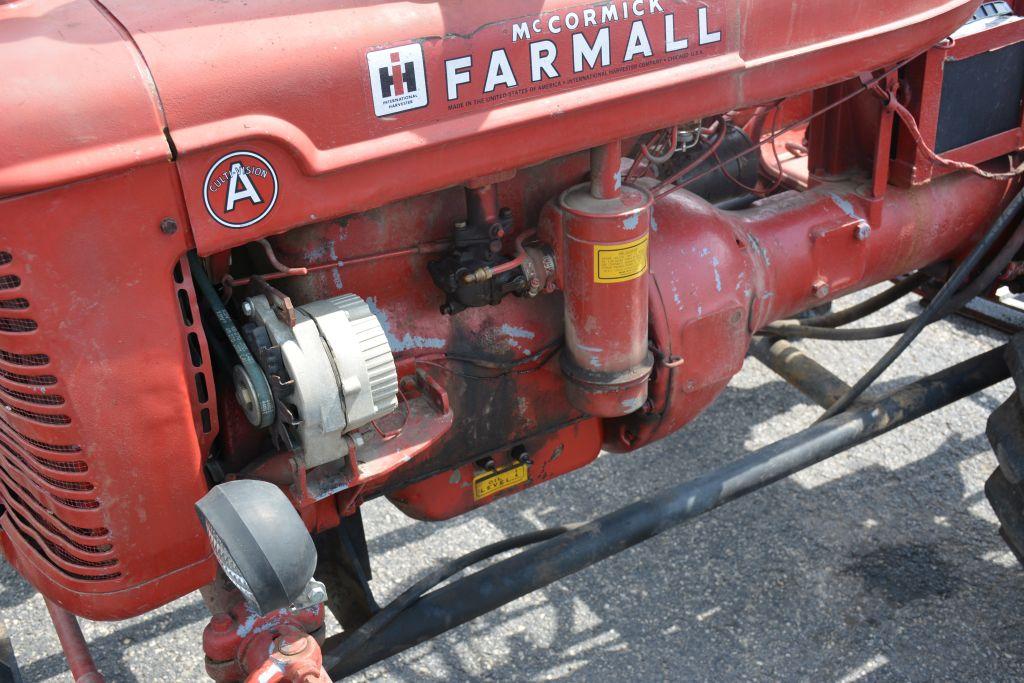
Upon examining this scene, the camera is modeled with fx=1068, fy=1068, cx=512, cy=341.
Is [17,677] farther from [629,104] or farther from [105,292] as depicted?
[629,104]

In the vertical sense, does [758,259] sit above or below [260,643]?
above

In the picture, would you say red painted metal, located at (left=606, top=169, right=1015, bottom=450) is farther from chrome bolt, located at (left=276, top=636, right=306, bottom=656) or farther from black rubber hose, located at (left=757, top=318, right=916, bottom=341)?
chrome bolt, located at (left=276, top=636, right=306, bottom=656)

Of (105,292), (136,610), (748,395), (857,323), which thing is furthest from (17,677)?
(857,323)

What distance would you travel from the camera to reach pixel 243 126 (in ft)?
4.40

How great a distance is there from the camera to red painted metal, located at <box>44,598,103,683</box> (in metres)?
1.77

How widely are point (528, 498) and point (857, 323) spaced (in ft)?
4.83

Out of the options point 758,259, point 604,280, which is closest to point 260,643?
point 604,280

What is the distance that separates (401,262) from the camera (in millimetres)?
1711

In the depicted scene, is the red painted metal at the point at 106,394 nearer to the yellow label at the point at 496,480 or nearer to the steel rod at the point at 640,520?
the steel rod at the point at 640,520

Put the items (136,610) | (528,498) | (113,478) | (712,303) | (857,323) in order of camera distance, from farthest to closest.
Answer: (857,323) → (528,498) → (712,303) → (136,610) → (113,478)

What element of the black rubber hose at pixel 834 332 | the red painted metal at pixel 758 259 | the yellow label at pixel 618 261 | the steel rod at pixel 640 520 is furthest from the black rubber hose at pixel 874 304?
the yellow label at pixel 618 261

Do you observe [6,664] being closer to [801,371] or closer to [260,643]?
[260,643]

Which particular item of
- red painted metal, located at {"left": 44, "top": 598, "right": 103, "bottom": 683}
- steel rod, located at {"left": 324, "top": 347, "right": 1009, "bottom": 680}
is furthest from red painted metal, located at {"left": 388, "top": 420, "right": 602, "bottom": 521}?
red painted metal, located at {"left": 44, "top": 598, "right": 103, "bottom": 683}

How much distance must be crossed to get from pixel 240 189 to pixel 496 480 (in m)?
0.85
